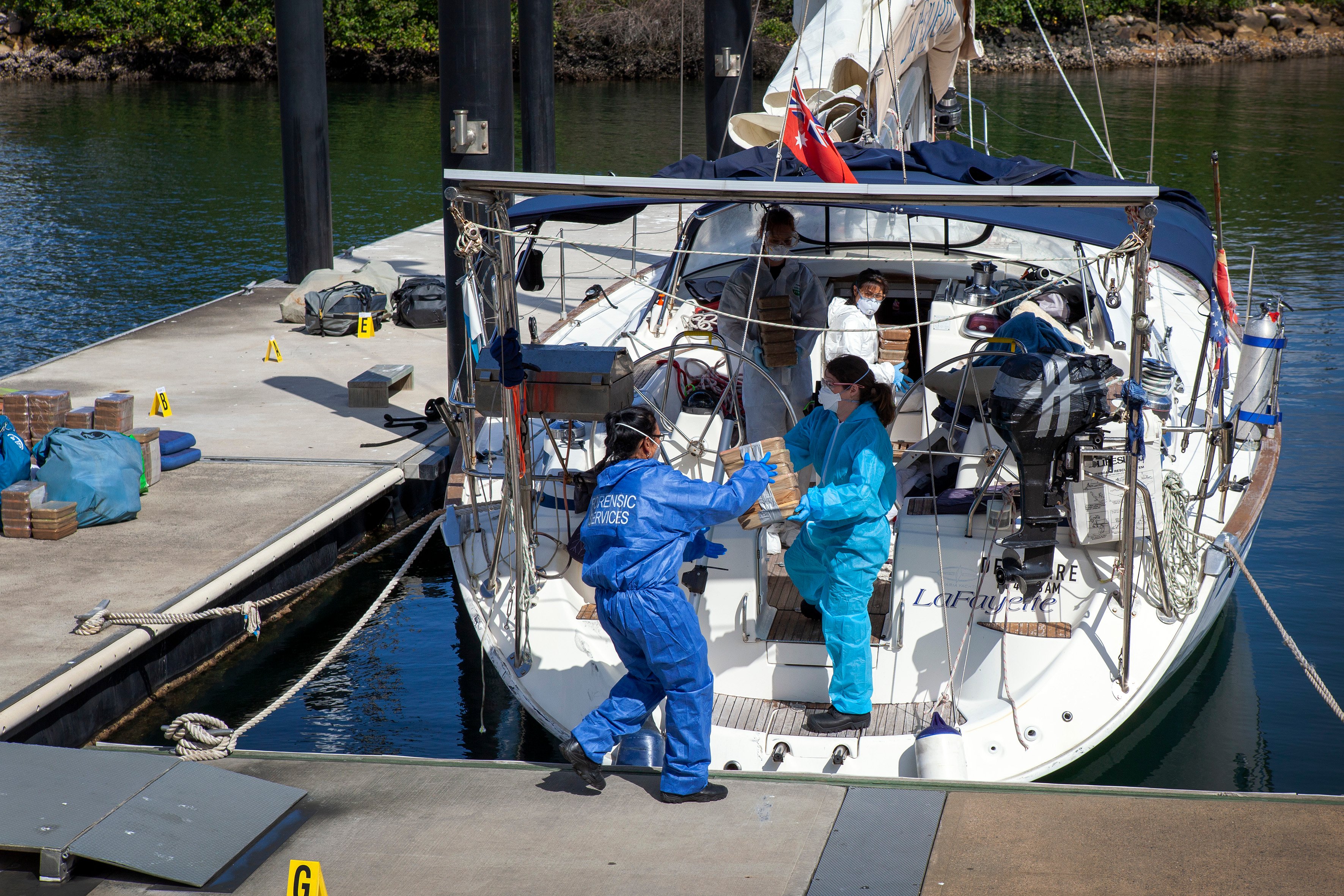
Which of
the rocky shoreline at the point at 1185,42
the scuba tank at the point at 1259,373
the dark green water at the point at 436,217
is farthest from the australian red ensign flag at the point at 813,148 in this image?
the rocky shoreline at the point at 1185,42

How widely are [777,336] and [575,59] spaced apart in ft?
126

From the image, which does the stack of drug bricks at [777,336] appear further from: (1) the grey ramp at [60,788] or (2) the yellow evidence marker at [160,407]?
(2) the yellow evidence marker at [160,407]

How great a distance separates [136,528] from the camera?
22.4 feet

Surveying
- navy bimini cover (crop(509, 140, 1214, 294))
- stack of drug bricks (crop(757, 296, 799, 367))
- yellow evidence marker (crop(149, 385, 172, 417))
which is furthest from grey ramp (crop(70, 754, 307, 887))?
yellow evidence marker (crop(149, 385, 172, 417))

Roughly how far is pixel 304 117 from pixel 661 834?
10.4m

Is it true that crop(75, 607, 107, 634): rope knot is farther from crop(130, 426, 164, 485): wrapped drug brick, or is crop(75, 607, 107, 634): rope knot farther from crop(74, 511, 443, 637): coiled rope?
crop(130, 426, 164, 485): wrapped drug brick

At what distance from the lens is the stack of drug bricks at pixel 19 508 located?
21.6ft

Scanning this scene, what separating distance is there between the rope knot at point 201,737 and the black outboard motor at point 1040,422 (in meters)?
2.90

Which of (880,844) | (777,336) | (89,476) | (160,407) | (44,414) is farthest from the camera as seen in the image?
(160,407)

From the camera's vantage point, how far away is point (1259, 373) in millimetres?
6469

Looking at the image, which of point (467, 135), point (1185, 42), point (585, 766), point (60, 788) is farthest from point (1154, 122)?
point (1185, 42)

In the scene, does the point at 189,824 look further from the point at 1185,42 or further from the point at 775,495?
the point at 1185,42

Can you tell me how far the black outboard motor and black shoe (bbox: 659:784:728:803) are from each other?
58.4 inches

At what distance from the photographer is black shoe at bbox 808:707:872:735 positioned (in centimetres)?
456
